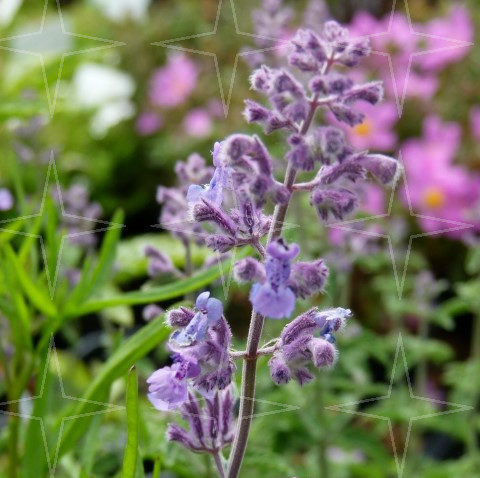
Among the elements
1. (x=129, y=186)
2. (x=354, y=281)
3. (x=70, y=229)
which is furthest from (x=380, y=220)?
(x=129, y=186)

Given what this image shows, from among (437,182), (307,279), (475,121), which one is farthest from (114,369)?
(475,121)

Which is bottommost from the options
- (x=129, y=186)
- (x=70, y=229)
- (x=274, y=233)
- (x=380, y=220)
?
(x=129, y=186)

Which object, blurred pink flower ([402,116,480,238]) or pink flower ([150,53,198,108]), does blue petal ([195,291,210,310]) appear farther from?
pink flower ([150,53,198,108])

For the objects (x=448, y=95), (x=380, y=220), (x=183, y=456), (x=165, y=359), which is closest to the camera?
(x=183, y=456)

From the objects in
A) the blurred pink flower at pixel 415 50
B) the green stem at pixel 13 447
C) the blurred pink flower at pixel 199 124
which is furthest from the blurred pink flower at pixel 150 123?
the green stem at pixel 13 447

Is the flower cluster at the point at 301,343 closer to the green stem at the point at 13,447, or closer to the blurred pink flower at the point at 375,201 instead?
the green stem at the point at 13,447

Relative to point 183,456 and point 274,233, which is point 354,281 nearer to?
point 183,456

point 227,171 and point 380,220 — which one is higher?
point 227,171
